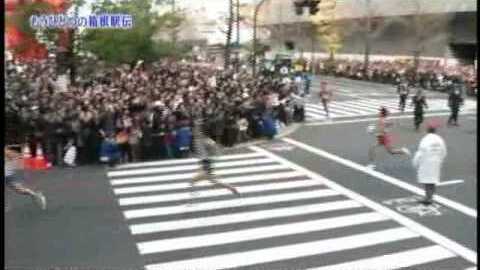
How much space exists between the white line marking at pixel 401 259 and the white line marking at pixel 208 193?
4640 millimetres

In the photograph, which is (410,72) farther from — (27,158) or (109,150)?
(27,158)

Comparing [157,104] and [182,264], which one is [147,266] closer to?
[182,264]

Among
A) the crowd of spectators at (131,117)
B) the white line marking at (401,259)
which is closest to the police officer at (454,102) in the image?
the crowd of spectators at (131,117)

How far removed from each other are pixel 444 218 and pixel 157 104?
922 cm

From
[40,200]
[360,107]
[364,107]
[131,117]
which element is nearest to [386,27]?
[364,107]

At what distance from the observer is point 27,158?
1644 centimetres

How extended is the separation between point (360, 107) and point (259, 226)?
23.4 meters

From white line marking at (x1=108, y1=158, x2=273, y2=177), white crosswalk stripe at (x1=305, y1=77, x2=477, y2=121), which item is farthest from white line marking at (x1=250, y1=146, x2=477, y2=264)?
white crosswalk stripe at (x1=305, y1=77, x2=477, y2=121)

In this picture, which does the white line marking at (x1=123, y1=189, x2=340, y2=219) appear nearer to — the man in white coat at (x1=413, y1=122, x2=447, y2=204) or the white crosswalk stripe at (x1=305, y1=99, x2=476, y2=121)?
the man in white coat at (x1=413, y1=122, x2=447, y2=204)

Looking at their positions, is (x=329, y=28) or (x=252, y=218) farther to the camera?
(x=329, y=28)

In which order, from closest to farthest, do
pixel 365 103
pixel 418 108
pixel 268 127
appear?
pixel 268 127, pixel 418 108, pixel 365 103

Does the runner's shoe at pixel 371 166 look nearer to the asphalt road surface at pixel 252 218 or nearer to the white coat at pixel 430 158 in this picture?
the asphalt road surface at pixel 252 218

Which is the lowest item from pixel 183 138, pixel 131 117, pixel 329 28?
pixel 183 138

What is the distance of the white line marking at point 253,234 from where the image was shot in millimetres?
9711
